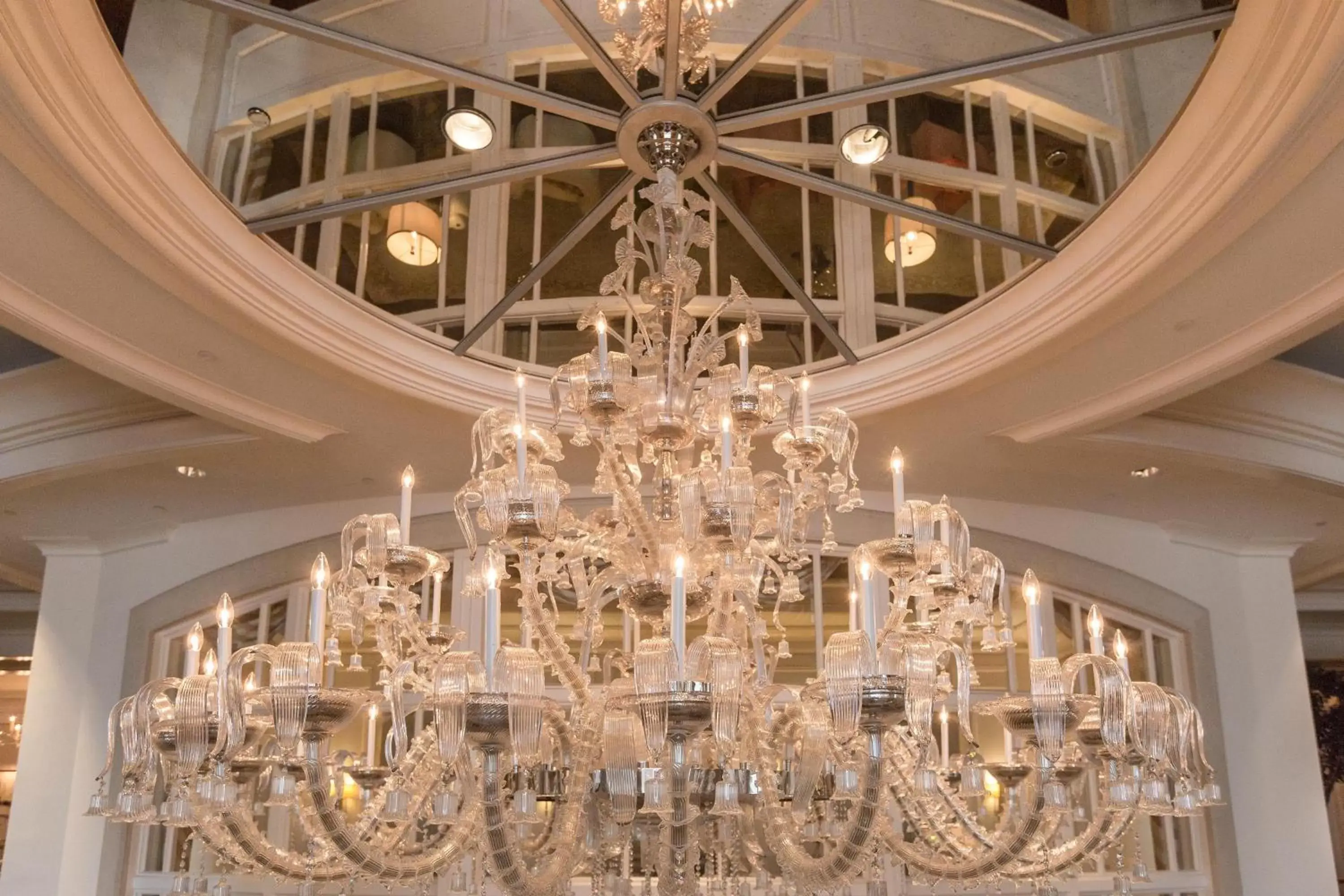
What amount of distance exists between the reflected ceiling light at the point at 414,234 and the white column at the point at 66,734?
9.02 ft

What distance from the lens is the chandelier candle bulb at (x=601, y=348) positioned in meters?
2.59

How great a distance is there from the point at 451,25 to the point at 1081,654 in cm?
353

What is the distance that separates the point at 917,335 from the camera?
15.5 ft

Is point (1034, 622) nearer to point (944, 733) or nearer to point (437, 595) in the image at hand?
point (944, 733)

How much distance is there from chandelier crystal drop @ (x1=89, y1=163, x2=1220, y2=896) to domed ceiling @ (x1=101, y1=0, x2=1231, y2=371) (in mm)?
1197

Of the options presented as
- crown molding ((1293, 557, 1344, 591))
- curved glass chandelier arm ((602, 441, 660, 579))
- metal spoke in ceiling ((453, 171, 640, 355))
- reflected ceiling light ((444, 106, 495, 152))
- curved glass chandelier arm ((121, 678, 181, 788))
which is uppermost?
reflected ceiling light ((444, 106, 495, 152))

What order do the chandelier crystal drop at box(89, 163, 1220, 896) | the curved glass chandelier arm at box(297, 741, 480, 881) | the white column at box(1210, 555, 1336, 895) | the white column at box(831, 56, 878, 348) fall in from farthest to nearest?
1. the white column at box(1210, 555, 1336, 895)
2. the white column at box(831, 56, 878, 348)
3. the curved glass chandelier arm at box(297, 741, 480, 881)
4. the chandelier crystal drop at box(89, 163, 1220, 896)

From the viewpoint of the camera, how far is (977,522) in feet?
20.1

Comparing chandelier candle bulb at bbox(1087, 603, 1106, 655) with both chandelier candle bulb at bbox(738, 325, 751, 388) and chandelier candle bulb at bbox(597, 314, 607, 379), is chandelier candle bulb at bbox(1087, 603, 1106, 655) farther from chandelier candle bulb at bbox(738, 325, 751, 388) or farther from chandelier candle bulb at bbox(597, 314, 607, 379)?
chandelier candle bulb at bbox(597, 314, 607, 379)

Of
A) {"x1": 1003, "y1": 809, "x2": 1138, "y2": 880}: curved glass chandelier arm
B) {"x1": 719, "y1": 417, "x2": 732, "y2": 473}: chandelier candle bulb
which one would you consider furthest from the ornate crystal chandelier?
{"x1": 1003, "y1": 809, "x2": 1138, "y2": 880}: curved glass chandelier arm

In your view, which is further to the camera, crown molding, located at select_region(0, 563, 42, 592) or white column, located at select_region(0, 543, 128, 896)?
crown molding, located at select_region(0, 563, 42, 592)

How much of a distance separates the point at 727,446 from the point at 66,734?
4.95 m

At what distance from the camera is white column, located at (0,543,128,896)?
5812 mm

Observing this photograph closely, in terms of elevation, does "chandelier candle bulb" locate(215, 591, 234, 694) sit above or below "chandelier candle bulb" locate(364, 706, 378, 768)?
above
